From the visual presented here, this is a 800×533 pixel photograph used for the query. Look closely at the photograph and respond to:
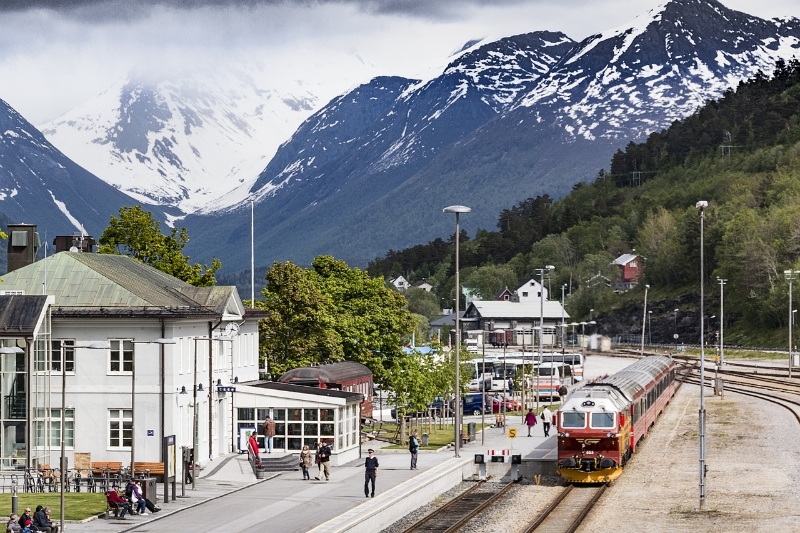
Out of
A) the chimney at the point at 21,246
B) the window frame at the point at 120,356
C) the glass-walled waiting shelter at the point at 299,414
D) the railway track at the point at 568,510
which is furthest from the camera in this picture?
the chimney at the point at 21,246

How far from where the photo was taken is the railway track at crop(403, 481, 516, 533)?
150ft

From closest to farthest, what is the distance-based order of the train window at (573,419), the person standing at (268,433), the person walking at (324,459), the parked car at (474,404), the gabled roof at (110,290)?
the person walking at (324,459), the train window at (573,419), the gabled roof at (110,290), the person standing at (268,433), the parked car at (474,404)

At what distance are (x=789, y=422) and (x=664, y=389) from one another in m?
9.52

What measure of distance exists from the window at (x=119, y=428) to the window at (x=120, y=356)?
1.71 meters

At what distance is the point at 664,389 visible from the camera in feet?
296

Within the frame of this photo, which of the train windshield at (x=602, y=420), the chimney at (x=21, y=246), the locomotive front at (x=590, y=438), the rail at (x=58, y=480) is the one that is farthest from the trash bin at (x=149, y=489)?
the chimney at (x=21, y=246)

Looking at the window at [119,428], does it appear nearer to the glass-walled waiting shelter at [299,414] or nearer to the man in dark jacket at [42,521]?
the glass-walled waiting shelter at [299,414]

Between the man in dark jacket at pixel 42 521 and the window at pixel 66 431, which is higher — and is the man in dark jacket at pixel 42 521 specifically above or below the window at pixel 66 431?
below

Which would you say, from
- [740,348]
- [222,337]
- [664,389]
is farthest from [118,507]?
[740,348]

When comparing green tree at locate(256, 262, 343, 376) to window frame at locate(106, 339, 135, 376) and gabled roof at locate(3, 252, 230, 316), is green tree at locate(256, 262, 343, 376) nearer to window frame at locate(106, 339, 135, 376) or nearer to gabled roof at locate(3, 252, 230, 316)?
gabled roof at locate(3, 252, 230, 316)

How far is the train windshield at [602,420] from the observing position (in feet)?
186

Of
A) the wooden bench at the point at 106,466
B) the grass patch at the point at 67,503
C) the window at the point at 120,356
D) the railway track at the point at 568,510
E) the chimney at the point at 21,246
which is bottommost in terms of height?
the railway track at the point at 568,510

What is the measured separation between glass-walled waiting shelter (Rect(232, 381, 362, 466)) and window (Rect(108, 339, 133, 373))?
232 inches

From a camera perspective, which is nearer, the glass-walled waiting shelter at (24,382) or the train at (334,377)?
the glass-walled waiting shelter at (24,382)
